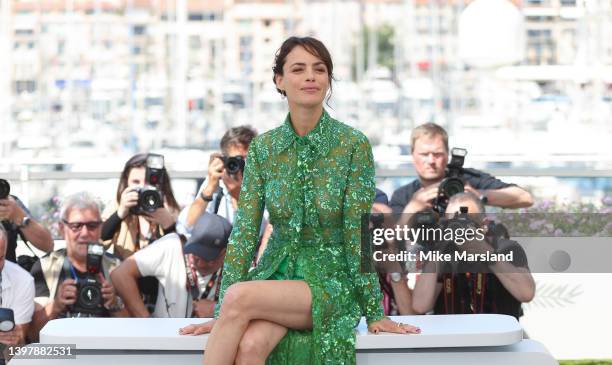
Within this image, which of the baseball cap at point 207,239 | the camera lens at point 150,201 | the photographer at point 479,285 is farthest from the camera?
the camera lens at point 150,201

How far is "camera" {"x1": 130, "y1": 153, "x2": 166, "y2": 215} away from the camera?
231 inches

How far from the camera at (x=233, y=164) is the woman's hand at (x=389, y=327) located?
2073mm

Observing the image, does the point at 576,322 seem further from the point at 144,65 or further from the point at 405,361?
the point at 144,65

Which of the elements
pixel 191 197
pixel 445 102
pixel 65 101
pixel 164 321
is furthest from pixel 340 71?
pixel 164 321

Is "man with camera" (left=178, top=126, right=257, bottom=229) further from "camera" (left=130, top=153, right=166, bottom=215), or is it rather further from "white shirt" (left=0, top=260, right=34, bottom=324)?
"white shirt" (left=0, top=260, right=34, bottom=324)

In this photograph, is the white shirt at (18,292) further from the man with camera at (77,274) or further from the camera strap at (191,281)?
the camera strap at (191,281)

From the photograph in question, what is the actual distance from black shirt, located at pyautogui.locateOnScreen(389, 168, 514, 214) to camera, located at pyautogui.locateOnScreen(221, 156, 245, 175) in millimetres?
825

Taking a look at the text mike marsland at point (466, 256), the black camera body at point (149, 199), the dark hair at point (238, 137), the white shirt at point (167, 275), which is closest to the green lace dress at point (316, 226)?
the text mike marsland at point (466, 256)

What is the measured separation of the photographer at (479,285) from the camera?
504 cm

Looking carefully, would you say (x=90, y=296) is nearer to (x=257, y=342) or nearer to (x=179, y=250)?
(x=179, y=250)

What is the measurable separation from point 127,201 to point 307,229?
223 centimetres

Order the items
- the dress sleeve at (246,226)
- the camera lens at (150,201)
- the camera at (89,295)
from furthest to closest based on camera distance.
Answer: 1. the camera lens at (150,201)
2. the camera at (89,295)
3. the dress sleeve at (246,226)

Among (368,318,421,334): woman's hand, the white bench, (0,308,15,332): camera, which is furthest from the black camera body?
(368,318,421,334): woman's hand

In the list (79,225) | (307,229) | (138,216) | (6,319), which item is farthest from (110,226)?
(307,229)
